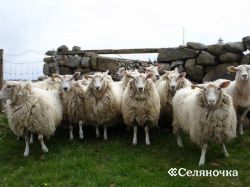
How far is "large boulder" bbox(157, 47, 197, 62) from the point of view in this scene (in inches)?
539

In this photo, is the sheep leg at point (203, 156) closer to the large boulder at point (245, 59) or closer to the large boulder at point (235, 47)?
the large boulder at point (245, 59)

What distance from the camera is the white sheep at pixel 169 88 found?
1035 centimetres

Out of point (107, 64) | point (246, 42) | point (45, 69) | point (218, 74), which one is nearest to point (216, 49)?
point (218, 74)

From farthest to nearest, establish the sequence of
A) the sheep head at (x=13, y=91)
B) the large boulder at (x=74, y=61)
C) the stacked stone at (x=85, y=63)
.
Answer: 1. the large boulder at (x=74, y=61)
2. the stacked stone at (x=85, y=63)
3. the sheep head at (x=13, y=91)

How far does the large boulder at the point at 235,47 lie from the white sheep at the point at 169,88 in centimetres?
321

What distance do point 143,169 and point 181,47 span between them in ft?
23.0

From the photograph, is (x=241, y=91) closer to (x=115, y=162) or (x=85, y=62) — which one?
(x=115, y=162)

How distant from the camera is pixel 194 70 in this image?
1355 cm

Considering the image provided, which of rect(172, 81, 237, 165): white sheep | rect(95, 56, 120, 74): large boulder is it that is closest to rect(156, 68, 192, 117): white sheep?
rect(172, 81, 237, 165): white sheep

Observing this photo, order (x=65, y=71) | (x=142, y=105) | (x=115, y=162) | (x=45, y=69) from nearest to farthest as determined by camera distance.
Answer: (x=115, y=162)
(x=142, y=105)
(x=65, y=71)
(x=45, y=69)

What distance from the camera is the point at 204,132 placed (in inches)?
313

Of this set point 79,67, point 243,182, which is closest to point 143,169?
point 243,182

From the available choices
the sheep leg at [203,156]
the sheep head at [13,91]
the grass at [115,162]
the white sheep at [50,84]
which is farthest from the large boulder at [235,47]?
the sheep head at [13,91]

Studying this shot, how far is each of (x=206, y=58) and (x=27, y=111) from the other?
6742mm
